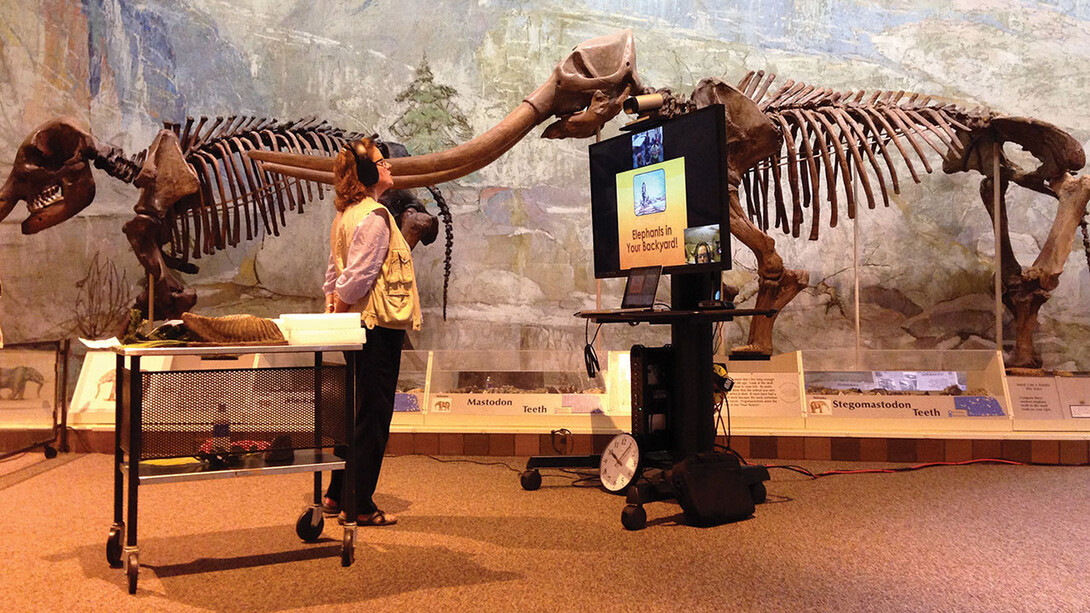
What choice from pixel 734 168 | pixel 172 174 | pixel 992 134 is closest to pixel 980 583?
pixel 734 168

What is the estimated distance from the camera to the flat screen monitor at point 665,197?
12.2 ft

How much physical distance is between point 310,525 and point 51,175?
15.1ft

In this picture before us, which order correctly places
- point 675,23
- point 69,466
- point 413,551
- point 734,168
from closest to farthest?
point 413,551, point 69,466, point 734,168, point 675,23

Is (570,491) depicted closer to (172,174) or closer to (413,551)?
(413,551)

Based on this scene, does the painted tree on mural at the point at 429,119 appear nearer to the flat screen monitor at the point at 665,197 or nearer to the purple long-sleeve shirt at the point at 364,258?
the flat screen monitor at the point at 665,197

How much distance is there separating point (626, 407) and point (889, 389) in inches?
73.4

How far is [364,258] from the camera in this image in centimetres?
331

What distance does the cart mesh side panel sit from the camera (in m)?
2.77

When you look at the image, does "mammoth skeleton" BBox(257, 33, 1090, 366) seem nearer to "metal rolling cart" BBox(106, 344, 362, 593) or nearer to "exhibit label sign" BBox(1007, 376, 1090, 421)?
"exhibit label sign" BBox(1007, 376, 1090, 421)

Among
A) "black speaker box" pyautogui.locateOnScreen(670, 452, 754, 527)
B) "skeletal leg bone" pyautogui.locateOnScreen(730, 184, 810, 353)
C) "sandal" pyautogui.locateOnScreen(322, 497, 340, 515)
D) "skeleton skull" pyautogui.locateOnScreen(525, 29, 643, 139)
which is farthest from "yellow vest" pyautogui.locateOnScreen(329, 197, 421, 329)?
"skeletal leg bone" pyautogui.locateOnScreen(730, 184, 810, 353)

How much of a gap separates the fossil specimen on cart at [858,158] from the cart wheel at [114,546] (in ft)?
12.9

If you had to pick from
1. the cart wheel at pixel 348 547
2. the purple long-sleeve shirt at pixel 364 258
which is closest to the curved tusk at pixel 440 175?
the purple long-sleeve shirt at pixel 364 258

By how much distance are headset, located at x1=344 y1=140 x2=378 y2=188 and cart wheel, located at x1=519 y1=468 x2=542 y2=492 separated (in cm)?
188

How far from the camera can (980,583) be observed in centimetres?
273
